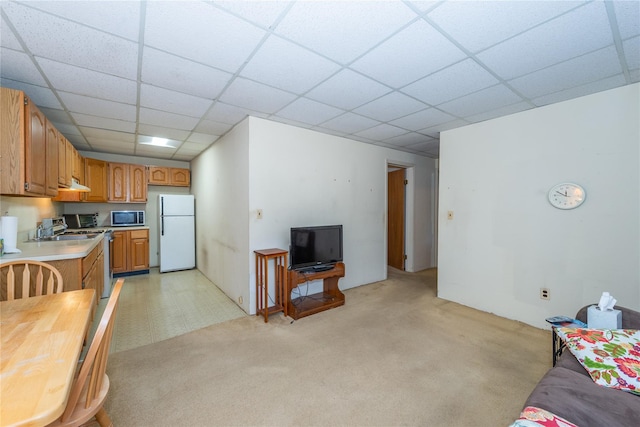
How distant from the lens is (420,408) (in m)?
1.74

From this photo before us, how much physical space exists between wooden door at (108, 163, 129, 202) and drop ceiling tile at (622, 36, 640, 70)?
6669mm

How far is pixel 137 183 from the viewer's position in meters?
5.19

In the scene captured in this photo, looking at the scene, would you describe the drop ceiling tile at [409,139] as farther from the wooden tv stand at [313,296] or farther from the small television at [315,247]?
the wooden tv stand at [313,296]

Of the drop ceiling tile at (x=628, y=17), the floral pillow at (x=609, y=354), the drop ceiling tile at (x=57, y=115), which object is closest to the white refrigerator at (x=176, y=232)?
the drop ceiling tile at (x=57, y=115)

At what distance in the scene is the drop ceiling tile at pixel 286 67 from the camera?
5.91 ft

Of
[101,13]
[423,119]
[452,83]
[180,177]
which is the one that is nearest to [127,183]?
[180,177]

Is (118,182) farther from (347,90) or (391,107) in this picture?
(391,107)

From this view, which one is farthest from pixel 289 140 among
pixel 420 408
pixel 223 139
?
pixel 420 408

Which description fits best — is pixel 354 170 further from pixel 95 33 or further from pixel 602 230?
pixel 95 33

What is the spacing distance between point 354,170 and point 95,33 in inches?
129

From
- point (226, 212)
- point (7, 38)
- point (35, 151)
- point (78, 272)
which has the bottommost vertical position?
point (78, 272)

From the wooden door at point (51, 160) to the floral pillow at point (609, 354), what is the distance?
4430mm

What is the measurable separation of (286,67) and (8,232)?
2.87 metres

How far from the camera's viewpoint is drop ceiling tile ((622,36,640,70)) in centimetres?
172
